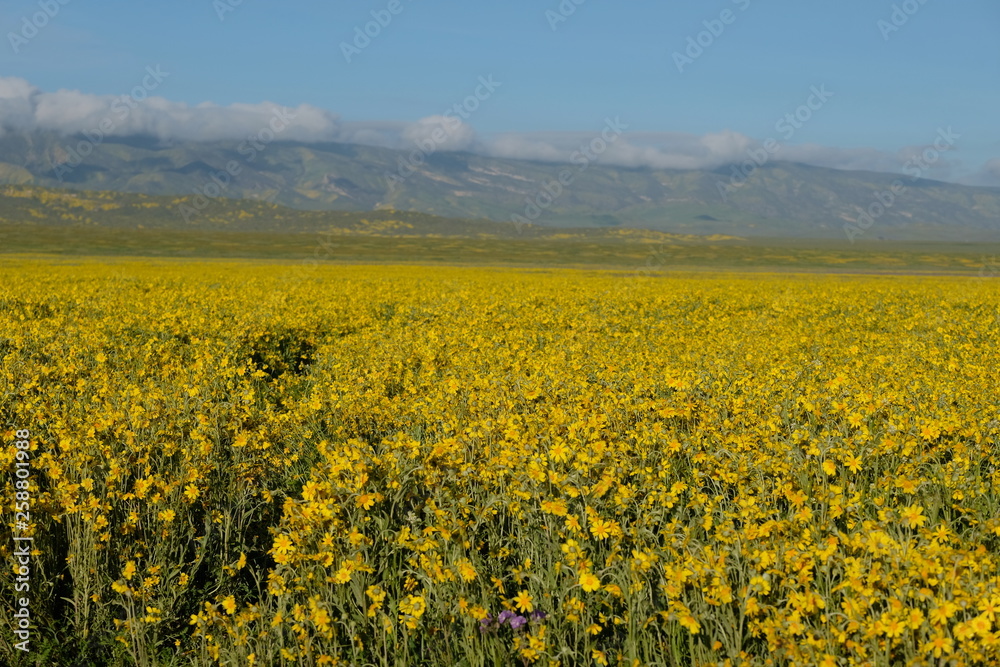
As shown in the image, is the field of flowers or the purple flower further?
the purple flower

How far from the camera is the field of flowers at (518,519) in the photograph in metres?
3.93

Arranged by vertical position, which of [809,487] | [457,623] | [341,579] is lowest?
[457,623]

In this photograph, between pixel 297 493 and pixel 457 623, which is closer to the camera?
pixel 457 623

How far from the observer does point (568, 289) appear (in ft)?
99.7

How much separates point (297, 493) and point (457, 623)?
317 cm

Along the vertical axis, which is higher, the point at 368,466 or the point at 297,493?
the point at 368,466

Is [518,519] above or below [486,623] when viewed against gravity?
above

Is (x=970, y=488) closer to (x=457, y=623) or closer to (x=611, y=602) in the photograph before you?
(x=611, y=602)

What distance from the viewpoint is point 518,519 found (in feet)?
17.0

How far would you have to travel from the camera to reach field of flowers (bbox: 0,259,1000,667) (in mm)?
3934

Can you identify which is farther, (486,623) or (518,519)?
(518,519)

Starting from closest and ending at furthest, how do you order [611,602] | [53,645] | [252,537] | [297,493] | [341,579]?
[341,579] < [611,602] < [53,645] < [252,537] < [297,493]

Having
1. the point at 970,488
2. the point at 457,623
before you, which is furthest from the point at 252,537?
the point at 970,488

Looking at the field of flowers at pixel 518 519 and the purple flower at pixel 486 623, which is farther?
the purple flower at pixel 486 623
